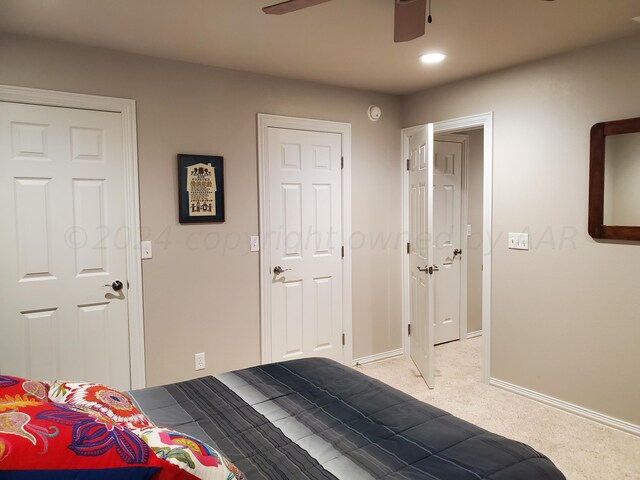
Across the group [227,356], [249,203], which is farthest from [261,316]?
[249,203]

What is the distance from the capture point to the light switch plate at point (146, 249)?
3.02 metres

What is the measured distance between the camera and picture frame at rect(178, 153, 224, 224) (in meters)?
3.13

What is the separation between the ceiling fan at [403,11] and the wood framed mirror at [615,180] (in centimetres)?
159

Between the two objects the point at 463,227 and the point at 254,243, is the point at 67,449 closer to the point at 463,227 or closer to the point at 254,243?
the point at 254,243

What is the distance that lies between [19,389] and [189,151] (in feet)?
7.22

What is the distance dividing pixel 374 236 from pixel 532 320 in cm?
150

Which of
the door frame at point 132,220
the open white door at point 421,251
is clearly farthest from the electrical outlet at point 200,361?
the open white door at point 421,251

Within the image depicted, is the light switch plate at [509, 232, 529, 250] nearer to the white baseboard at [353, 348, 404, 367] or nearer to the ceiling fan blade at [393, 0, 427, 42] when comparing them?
the white baseboard at [353, 348, 404, 367]

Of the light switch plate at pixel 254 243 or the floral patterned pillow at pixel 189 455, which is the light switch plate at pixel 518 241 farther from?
the floral patterned pillow at pixel 189 455

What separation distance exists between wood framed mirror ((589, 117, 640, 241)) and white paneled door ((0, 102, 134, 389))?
10.0 ft

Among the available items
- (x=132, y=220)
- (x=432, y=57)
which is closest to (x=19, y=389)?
(x=132, y=220)

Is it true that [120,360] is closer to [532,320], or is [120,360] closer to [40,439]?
[40,439]

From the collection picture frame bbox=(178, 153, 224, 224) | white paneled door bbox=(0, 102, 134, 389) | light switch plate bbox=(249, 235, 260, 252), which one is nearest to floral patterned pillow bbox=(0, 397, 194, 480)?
white paneled door bbox=(0, 102, 134, 389)

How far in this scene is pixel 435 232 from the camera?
4633mm
